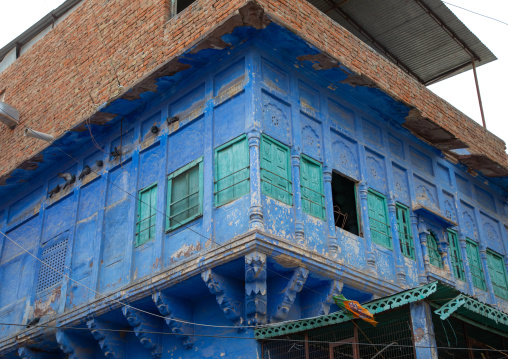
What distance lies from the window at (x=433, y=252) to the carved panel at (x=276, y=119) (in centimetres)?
350

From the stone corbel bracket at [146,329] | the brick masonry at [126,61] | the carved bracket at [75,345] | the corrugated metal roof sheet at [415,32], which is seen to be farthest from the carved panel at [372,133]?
the carved bracket at [75,345]

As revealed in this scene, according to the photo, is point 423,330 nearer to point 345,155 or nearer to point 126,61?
point 345,155

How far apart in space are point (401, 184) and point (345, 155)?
146 centimetres

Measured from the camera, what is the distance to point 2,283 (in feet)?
41.8

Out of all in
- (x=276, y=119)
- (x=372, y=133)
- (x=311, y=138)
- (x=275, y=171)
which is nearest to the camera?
(x=275, y=171)

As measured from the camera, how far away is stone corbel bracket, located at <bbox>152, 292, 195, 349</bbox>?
9.33m

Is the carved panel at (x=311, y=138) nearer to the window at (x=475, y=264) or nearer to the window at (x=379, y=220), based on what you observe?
the window at (x=379, y=220)

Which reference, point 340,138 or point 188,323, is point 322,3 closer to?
point 340,138

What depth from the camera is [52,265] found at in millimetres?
11758

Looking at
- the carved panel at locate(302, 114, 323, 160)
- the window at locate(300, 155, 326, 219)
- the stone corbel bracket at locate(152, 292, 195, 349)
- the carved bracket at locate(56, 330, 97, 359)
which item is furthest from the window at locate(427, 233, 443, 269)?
the carved bracket at locate(56, 330, 97, 359)

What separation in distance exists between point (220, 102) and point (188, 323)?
324 centimetres

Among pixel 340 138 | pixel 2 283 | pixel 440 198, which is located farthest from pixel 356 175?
pixel 2 283

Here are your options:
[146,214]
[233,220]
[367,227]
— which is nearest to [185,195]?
[146,214]

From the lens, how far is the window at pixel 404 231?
10.9m
